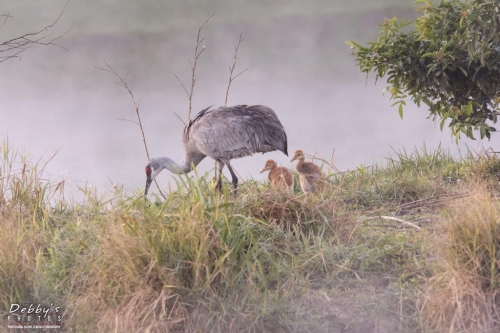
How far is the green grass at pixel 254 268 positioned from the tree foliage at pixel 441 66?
2.31m

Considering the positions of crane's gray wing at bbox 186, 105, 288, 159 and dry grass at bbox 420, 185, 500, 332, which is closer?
dry grass at bbox 420, 185, 500, 332

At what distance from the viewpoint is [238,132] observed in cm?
793

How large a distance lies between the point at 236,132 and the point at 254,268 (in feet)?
12.6

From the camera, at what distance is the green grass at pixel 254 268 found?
13.0ft

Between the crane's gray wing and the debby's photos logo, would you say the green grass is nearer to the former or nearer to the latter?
the debby's photos logo

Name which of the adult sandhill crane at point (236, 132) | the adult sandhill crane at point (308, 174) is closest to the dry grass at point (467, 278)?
the adult sandhill crane at point (308, 174)

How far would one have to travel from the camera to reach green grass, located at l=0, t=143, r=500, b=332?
3957 mm

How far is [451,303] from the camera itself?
3.90 meters

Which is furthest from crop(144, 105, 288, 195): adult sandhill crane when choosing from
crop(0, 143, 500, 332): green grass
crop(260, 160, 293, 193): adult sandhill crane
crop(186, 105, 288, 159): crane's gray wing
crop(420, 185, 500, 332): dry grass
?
crop(420, 185, 500, 332): dry grass

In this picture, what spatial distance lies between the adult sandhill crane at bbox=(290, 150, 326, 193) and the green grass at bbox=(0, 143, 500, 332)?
1782 millimetres

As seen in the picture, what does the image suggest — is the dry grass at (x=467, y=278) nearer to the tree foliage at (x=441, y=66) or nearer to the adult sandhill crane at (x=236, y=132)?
the tree foliage at (x=441, y=66)

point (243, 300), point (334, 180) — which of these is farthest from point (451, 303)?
point (334, 180)

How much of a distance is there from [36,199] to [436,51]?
3.96m

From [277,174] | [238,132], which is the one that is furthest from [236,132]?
[277,174]
